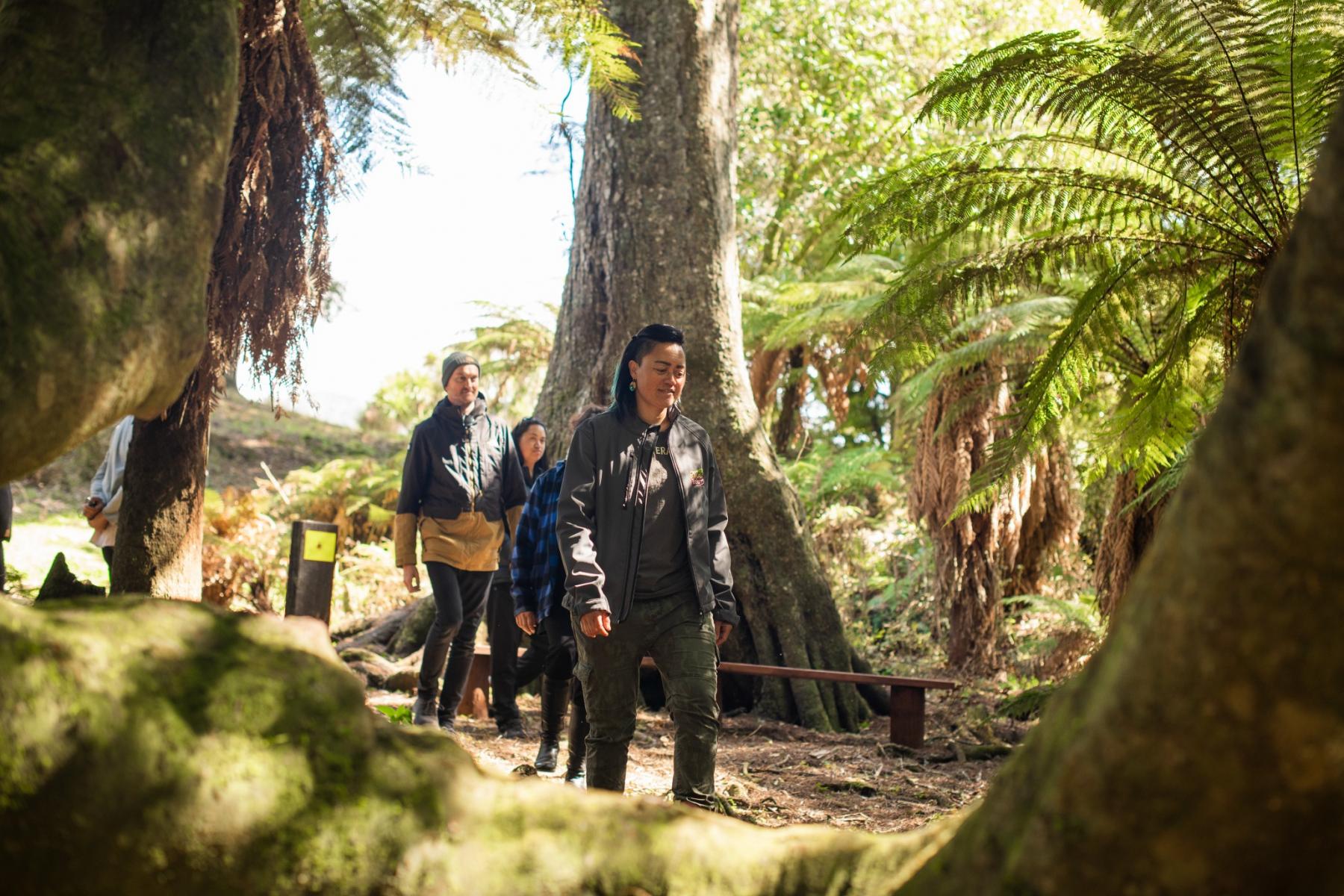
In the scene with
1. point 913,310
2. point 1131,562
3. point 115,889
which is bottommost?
point 115,889

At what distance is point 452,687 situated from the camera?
678 cm

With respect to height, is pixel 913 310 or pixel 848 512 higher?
pixel 913 310

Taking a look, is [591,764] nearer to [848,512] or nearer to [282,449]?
[848,512]

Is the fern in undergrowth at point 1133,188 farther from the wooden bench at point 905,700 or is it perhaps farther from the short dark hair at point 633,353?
the short dark hair at point 633,353

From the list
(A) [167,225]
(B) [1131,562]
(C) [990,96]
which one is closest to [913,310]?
(C) [990,96]

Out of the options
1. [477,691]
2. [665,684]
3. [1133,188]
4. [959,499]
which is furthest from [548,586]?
[959,499]

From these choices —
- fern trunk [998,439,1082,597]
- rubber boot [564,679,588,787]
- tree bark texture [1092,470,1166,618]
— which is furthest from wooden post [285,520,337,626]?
fern trunk [998,439,1082,597]

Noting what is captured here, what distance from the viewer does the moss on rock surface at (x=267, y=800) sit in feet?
5.49

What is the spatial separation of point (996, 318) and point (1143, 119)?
431 cm

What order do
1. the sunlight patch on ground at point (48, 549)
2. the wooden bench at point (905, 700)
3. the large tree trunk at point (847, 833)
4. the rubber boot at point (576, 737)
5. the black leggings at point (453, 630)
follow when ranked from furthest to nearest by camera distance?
the sunlight patch on ground at point (48, 549), the wooden bench at point (905, 700), the black leggings at point (453, 630), the rubber boot at point (576, 737), the large tree trunk at point (847, 833)

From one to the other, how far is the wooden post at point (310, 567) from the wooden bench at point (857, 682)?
152 cm

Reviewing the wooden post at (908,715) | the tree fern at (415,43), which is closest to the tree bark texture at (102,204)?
the tree fern at (415,43)

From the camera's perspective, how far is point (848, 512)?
13523 millimetres

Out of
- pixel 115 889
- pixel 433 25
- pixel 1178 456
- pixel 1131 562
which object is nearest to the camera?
pixel 115 889
